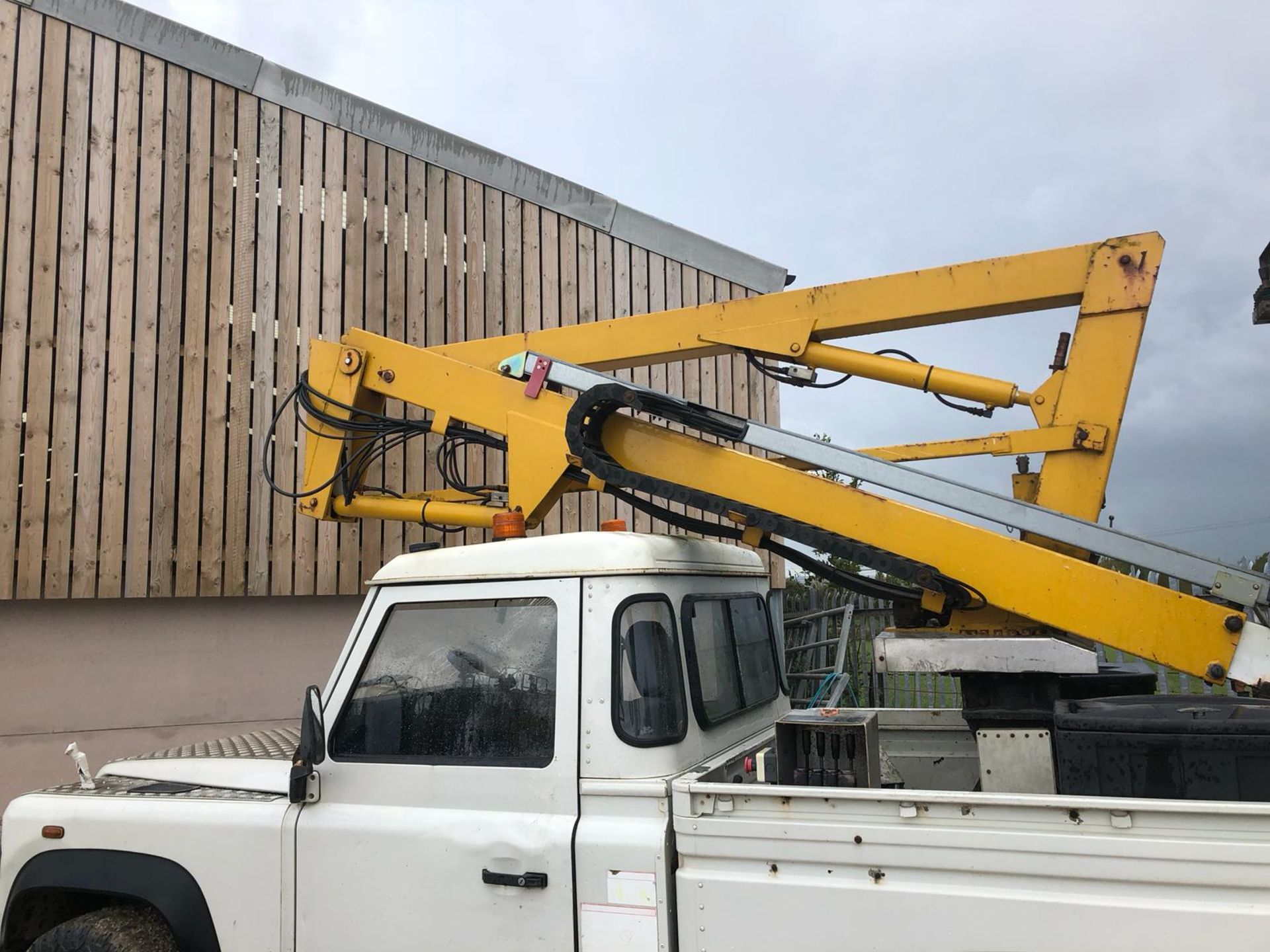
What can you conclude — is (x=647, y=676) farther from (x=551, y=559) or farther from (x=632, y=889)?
(x=632, y=889)

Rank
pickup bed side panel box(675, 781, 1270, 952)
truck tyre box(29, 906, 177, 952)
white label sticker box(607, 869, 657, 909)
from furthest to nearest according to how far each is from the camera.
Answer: truck tyre box(29, 906, 177, 952) → white label sticker box(607, 869, 657, 909) → pickup bed side panel box(675, 781, 1270, 952)

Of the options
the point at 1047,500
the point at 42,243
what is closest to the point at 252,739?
the point at 1047,500

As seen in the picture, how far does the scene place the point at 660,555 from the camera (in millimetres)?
3031

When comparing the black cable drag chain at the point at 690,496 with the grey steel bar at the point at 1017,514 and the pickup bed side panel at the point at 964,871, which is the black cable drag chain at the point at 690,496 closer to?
the grey steel bar at the point at 1017,514

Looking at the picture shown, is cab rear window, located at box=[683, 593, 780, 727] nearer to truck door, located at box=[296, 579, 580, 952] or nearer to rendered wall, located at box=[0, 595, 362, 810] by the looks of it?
truck door, located at box=[296, 579, 580, 952]

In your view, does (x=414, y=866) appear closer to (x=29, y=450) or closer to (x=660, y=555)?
(x=660, y=555)

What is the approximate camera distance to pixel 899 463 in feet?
12.0

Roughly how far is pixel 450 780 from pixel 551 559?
738 mm

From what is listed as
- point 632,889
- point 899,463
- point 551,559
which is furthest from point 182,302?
point 632,889

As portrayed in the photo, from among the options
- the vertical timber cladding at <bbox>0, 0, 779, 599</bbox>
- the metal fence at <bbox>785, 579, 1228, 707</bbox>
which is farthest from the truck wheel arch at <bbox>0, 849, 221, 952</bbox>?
the metal fence at <bbox>785, 579, 1228, 707</bbox>

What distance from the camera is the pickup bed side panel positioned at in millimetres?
2096

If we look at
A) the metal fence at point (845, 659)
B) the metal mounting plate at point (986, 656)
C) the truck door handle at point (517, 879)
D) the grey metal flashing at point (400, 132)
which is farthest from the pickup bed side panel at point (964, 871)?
the grey metal flashing at point (400, 132)

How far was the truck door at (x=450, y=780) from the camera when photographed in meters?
2.67

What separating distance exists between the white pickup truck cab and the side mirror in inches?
0.6
